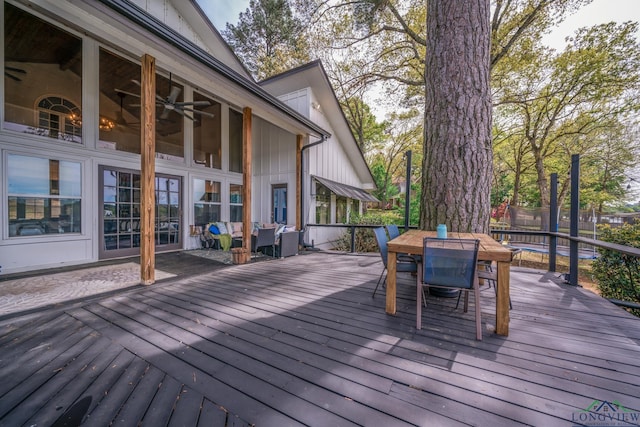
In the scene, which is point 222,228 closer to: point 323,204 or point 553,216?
point 323,204

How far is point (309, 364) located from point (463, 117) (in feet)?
11.3

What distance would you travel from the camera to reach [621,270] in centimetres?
350

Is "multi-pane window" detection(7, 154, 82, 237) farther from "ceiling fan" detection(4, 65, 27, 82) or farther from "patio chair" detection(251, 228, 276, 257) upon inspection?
→ "patio chair" detection(251, 228, 276, 257)

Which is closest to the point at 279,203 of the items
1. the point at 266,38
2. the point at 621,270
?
the point at 621,270

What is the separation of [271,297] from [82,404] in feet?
5.93

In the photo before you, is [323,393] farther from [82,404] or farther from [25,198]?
[25,198]

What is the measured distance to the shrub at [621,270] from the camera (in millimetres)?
3359

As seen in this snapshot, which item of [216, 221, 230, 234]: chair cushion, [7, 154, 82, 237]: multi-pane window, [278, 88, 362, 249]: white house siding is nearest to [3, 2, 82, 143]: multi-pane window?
[7, 154, 82, 237]: multi-pane window

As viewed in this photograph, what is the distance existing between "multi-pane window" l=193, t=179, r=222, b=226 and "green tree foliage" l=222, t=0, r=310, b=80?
302 inches

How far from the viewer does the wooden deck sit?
1.27 m

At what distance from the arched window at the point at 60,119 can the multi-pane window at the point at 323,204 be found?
551 centimetres

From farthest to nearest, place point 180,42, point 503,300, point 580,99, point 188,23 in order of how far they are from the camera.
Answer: point 580,99, point 188,23, point 180,42, point 503,300

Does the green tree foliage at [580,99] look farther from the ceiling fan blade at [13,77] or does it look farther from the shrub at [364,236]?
the ceiling fan blade at [13,77]

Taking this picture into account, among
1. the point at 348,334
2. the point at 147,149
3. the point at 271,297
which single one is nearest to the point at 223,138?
the point at 147,149
